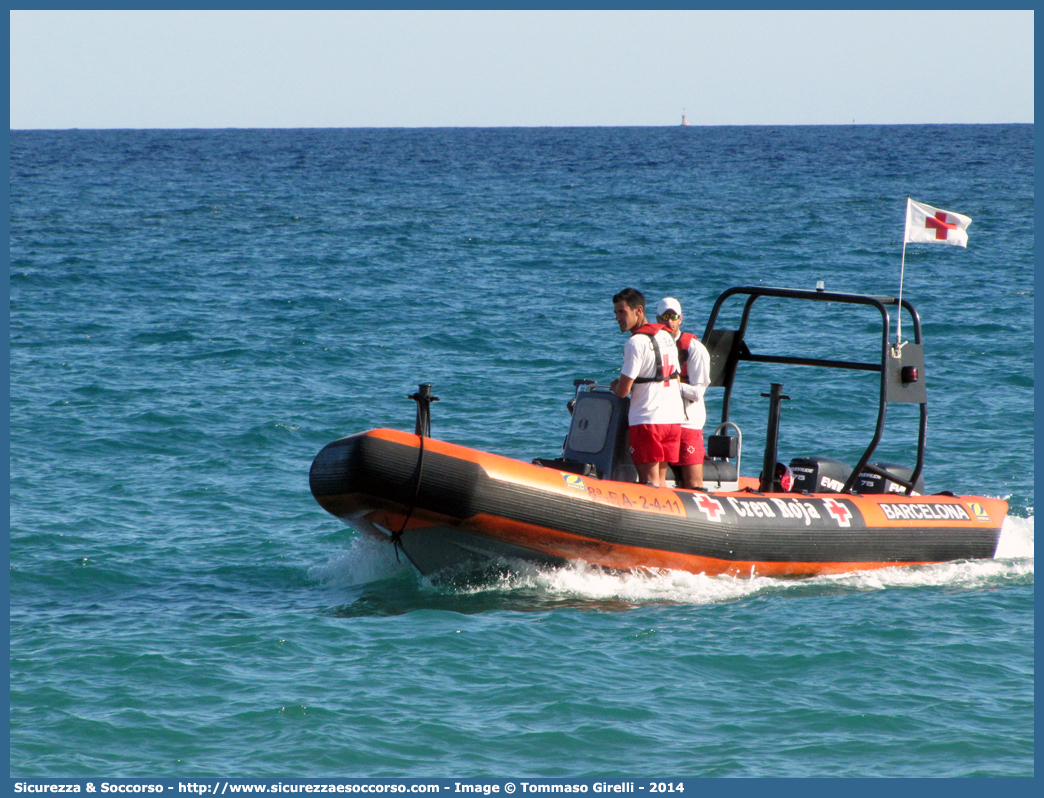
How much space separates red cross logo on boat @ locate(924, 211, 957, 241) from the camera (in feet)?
27.1

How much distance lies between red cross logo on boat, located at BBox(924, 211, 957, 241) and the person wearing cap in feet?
5.92

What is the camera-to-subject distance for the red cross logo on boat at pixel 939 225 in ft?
27.1

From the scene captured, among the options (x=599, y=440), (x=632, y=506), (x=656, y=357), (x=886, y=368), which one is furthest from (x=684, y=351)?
(x=886, y=368)

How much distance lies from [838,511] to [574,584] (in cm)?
181

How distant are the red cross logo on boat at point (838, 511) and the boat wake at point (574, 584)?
1.15 feet

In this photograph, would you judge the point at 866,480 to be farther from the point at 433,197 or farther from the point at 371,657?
the point at 433,197

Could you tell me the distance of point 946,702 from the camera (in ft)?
19.5

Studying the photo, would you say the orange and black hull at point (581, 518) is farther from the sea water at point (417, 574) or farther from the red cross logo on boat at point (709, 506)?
the sea water at point (417, 574)

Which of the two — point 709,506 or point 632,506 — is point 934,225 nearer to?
point 709,506

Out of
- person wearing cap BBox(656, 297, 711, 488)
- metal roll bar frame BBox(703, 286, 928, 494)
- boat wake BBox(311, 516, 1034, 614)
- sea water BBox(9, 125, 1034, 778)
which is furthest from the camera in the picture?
metal roll bar frame BBox(703, 286, 928, 494)

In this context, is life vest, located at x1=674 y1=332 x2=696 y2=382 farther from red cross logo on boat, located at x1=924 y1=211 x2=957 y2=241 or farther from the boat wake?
red cross logo on boat, located at x1=924 y1=211 x2=957 y2=241

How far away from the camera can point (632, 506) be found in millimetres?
7332

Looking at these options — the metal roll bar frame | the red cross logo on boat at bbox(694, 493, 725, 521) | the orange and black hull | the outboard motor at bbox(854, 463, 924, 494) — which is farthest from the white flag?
the red cross logo on boat at bbox(694, 493, 725, 521)

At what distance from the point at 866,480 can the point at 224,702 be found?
16.2 ft
